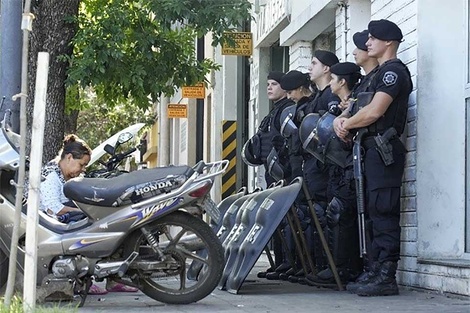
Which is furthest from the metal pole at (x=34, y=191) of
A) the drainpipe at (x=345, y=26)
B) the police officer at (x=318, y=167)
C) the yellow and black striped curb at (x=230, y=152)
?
the yellow and black striped curb at (x=230, y=152)

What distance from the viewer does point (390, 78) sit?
30.8 ft

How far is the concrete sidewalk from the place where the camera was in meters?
8.40

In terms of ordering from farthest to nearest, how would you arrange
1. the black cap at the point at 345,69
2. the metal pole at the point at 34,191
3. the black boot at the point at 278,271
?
the black boot at the point at 278,271, the black cap at the point at 345,69, the metal pole at the point at 34,191

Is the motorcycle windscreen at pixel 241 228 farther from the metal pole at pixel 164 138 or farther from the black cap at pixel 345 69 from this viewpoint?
the metal pole at pixel 164 138

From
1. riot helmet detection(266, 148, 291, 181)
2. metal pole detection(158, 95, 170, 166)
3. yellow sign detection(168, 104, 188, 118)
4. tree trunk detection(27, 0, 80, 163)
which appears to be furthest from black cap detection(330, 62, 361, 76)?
metal pole detection(158, 95, 170, 166)

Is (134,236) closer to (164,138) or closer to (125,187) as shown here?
(125,187)

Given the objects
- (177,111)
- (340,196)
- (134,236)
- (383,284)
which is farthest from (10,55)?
(177,111)

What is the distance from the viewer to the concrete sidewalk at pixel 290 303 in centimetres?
840

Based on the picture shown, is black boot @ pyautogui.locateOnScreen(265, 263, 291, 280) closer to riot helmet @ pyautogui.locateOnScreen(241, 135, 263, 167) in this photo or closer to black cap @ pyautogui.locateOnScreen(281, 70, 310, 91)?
riot helmet @ pyautogui.locateOnScreen(241, 135, 263, 167)

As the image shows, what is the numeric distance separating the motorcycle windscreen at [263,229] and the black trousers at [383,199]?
626mm

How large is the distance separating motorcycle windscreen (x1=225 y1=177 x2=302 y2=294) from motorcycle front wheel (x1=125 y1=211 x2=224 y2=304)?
0.96 meters

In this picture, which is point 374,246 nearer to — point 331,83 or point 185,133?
point 331,83

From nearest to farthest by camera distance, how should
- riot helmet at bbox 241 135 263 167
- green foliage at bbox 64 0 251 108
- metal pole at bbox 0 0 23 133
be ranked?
metal pole at bbox 0 0 23 133
riot helmet at bbox 241 135 263 167
green foliage at bbox 64 0 251 108

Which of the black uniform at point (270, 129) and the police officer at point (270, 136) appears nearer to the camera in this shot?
the black uniform at point (270, 129)
